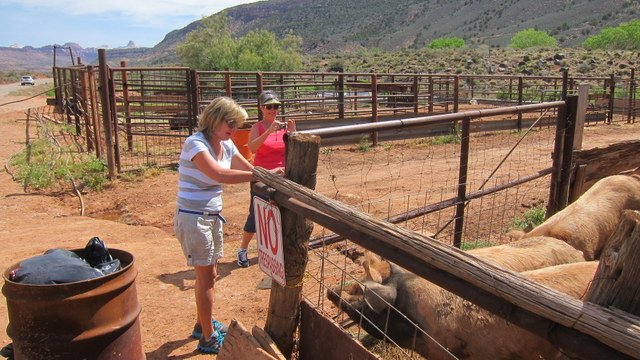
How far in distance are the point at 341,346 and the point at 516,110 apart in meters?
3.44

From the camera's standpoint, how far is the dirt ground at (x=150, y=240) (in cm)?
473

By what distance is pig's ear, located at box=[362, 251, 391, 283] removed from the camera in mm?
3727

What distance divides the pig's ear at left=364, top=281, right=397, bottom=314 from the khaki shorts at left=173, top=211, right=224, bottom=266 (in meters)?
1.10

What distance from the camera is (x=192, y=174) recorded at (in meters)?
3.71

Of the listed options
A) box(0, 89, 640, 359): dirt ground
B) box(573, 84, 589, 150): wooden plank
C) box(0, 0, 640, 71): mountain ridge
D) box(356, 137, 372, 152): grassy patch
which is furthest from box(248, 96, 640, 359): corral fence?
box(0, 0, 640, 71): mountain ridge

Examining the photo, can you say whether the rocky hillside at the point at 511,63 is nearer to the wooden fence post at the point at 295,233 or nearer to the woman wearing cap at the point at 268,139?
the woman wearing cap at the point at 268,139

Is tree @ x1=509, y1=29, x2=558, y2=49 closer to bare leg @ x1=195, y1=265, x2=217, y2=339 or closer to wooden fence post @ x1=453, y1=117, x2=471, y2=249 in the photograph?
wooden fence post @ x1=453, y1=117, x2=471, y2=249

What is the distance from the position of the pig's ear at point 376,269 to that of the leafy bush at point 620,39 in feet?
179

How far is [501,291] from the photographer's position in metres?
1.99

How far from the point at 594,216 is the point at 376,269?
2838mm

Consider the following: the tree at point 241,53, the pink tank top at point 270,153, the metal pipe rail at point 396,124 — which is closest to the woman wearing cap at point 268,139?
the pink tank top at point 270,153

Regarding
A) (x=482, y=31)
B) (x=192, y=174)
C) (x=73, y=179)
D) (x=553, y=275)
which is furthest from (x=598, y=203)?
(x=482, y=31)

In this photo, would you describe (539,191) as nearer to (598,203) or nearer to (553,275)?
(598,203)

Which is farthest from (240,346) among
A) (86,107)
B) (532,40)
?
(532,40)
